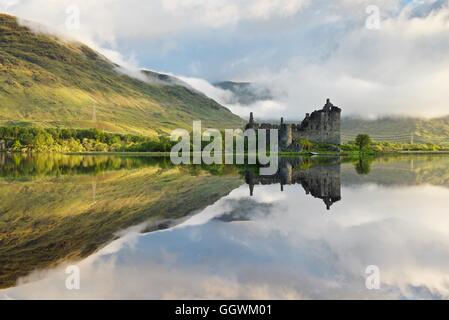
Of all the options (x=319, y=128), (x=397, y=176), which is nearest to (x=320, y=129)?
(x=319, y=128)

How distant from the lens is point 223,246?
13.4 m

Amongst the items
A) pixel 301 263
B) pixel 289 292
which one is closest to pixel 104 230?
pixel 301 263

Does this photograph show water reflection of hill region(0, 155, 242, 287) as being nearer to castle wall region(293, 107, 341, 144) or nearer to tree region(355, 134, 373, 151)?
castle wall region(293, 107, 341, 144)

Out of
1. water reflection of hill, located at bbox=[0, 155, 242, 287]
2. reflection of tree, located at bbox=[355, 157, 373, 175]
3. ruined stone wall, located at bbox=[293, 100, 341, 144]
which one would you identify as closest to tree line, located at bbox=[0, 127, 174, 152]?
ruined stone wall, located at bbox=[293, 100, 341, 144]

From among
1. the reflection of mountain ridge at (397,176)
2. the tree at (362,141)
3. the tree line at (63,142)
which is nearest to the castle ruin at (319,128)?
the tree at (362,141)

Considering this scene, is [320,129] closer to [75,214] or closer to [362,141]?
[362,141]

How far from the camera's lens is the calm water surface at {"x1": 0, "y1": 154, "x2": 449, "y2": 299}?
9.87 m

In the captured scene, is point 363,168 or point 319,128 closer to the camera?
point 363,168

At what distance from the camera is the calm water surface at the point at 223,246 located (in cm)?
987

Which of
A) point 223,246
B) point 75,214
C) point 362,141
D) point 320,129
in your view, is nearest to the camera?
point 223,246

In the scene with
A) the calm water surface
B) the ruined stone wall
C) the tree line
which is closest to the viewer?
the calm water surface

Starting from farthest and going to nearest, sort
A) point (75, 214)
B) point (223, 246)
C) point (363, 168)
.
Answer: point (363, 168)
point (75, 214)
point (223, 246)
